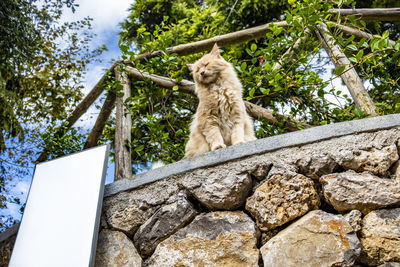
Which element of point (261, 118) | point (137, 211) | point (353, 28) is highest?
point (353, 28)

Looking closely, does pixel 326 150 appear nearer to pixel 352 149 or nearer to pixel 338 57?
pixel 352 149

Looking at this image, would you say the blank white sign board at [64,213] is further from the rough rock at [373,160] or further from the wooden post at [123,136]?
the rough rock at [373,160]

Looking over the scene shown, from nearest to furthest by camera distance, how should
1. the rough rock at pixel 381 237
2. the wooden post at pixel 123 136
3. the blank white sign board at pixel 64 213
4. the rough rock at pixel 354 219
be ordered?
1. the rough rock at pixel 381 237
2. the rough rock at pixel 354 219
3. the blank white sign board at pixel 64 213
4. the wooden post at pixel 123 136

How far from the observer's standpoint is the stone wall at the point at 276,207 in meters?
1.68

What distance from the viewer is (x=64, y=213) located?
2.35 meters

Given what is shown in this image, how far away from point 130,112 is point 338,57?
7.37 ft

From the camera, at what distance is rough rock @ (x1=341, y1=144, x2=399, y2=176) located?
1833 mm

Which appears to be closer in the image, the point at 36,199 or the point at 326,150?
the point at 326,150

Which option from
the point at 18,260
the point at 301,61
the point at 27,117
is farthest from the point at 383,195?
the point at 27,117

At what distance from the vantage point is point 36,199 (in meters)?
2.59

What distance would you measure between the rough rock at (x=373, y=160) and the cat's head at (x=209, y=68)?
5.21ft

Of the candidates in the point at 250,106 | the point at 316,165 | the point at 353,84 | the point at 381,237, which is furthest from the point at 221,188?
the point at 353,84

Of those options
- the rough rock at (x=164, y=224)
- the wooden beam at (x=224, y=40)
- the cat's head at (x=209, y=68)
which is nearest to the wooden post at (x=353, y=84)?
the wooden beam at (x=224, y=40)

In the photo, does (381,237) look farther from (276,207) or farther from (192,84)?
(192,84)
